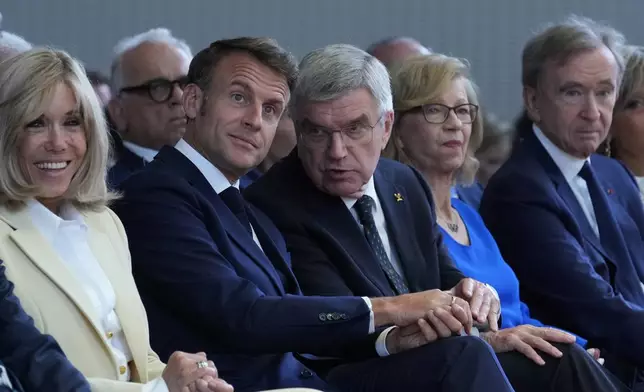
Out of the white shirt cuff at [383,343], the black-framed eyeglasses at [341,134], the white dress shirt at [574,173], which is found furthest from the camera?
the white dress shirt at [574,173]

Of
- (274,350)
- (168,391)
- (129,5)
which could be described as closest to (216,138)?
(274,350)

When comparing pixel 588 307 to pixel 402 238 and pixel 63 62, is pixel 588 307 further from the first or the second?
pixel 63 62

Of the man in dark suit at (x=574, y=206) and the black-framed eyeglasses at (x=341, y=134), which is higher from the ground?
the black-framed eyeglasses at (x=341, y=134)

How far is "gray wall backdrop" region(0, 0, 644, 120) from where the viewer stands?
6098 mm

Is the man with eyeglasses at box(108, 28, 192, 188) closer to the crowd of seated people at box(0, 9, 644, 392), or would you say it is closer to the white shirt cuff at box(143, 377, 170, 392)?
the crowd of seated people at box(0, 9, 644, 392)

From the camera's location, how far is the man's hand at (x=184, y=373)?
2730 millimetres

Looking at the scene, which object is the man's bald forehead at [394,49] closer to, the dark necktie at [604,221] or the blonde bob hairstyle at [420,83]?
the blonde bob hairstyle at [420,83]

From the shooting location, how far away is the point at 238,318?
3.13 meters

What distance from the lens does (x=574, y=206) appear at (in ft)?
15.1

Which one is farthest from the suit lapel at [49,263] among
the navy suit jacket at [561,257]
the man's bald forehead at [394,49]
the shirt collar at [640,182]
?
the shirt collar at [640,182]

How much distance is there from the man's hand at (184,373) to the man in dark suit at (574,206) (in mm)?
1922

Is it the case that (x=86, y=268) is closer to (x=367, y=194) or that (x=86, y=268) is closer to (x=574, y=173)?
(x=367, y=194)

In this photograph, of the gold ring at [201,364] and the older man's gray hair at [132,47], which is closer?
the gold ring at [201,364]

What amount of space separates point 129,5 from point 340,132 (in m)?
2.91
